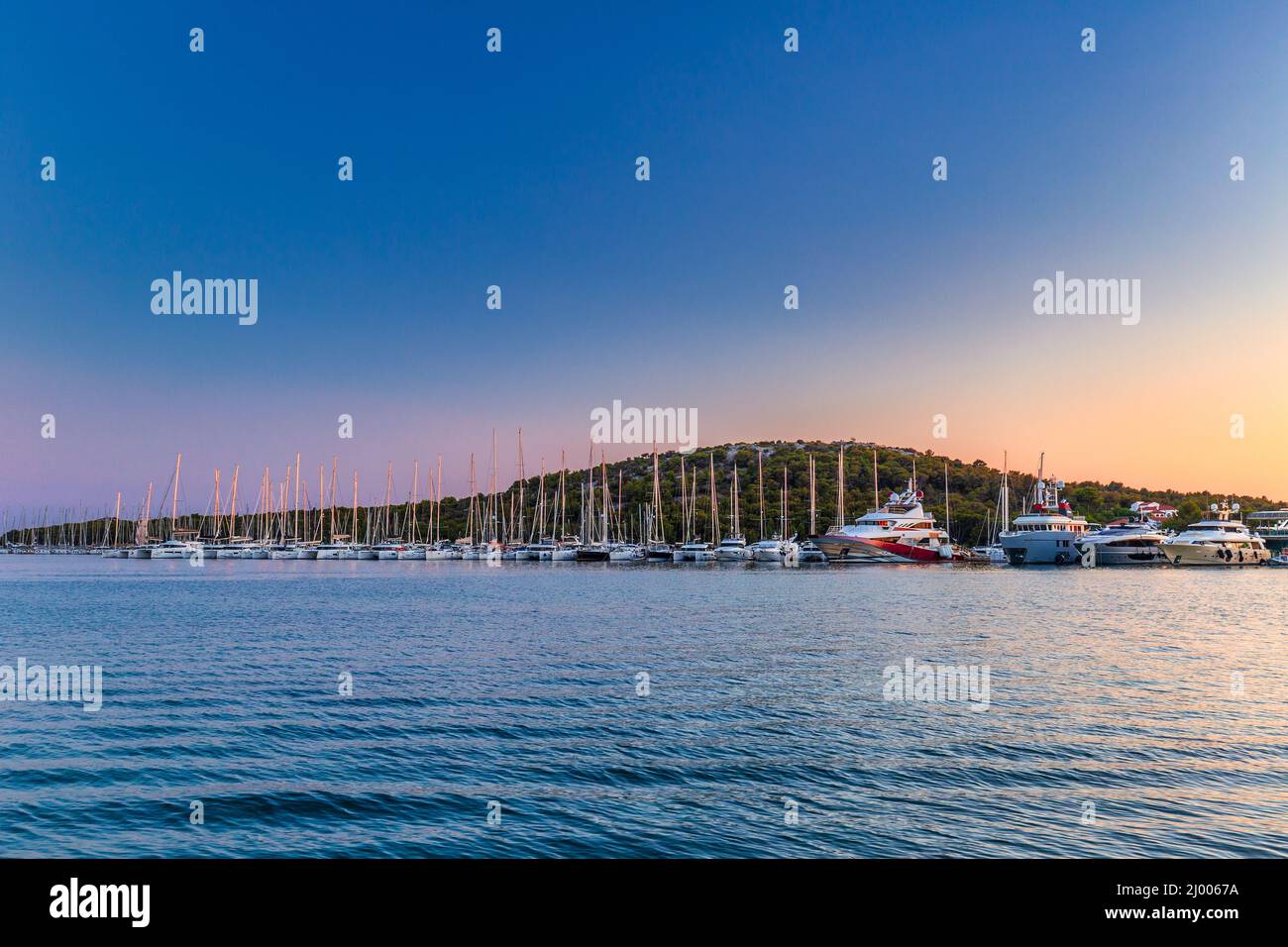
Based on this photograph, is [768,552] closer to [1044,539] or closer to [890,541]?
[890,541]

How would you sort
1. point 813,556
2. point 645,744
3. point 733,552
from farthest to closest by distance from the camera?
point 733,552, point 813,556, point 645,744

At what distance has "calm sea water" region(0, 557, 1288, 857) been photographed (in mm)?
14781

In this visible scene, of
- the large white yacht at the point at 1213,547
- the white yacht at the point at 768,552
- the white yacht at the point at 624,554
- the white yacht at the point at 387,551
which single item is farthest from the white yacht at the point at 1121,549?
the white yacht at the point at 387,551

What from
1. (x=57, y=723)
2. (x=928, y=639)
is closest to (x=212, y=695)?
(x=57, y=723)

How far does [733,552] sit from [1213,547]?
7568 centimetres

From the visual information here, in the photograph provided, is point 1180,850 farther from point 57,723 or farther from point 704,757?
point 57,723

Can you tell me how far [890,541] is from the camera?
456 ft

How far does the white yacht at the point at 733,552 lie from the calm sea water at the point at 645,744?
112874 millimetres

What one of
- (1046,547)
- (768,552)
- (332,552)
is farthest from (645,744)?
(332,552)

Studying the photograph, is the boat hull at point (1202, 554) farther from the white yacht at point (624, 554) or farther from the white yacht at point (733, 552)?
the white yacht at point (624, 554)

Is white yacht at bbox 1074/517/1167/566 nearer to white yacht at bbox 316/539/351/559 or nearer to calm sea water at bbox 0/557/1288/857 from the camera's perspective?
calm sea water at bbox 0/557/1288/857

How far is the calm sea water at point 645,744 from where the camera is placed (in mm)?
14781

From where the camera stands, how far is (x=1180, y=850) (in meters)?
13.9
